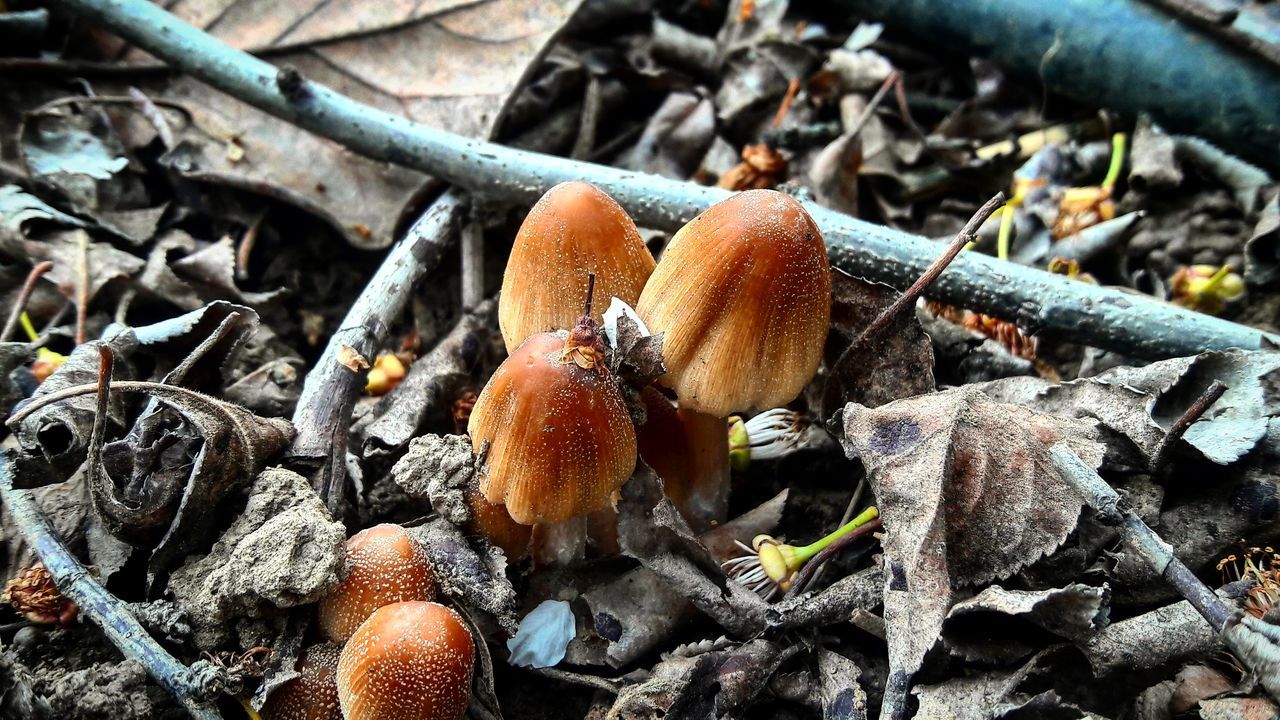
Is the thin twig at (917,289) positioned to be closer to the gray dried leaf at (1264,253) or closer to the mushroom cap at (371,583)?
the mushroom cap at (371,583)

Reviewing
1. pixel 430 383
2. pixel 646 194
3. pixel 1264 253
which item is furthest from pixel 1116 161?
pixel 430 383

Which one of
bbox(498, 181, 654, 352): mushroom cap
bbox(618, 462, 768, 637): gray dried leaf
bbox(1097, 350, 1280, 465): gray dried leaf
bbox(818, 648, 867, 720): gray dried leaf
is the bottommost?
bbox(818, 648, 867, 720): gray dried leaf

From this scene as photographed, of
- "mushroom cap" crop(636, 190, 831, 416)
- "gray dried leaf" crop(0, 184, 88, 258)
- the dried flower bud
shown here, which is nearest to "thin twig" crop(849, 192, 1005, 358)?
"mushroom cap" crop(636, 190, 831, 416)

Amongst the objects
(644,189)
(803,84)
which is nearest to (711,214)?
(644,189)

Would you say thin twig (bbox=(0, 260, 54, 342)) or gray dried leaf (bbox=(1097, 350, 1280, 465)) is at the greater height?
gray dried leaf (bbox=(1097, 350, 1280, 465))

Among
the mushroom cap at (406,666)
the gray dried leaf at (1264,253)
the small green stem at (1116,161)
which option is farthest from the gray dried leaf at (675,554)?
the small green stem at (1116,161)

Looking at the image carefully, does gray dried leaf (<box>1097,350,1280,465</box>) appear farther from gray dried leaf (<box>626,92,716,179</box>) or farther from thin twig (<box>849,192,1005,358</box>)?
gray dried leaf (<box>626,92,716,179</box>)
